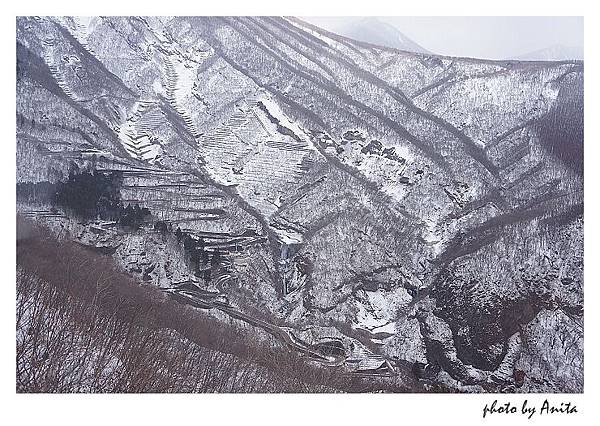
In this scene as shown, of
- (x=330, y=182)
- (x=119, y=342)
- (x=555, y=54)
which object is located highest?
(x=555, y=54)

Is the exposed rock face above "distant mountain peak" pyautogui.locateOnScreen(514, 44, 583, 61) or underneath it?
underneath

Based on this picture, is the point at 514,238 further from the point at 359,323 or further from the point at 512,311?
the point at 359,323

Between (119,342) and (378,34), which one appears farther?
(378,34)

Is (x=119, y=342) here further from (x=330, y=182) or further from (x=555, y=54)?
(x=555, y=54)

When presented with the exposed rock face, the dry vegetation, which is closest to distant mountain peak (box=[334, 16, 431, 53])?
the exposed rock face

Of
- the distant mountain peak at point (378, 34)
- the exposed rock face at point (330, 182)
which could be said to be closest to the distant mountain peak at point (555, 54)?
the exposed rock face at point (330, 182)

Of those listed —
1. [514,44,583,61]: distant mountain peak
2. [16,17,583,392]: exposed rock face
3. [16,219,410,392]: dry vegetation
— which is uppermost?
[514,44,583,61]: distant mountain peak

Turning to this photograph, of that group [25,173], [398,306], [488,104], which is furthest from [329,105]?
[25,173]

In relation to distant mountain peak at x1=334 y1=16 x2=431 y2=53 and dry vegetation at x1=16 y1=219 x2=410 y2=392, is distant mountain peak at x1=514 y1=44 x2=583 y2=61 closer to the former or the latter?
distant mountain peak at x1=334 y1=16 x2=431 y2=53

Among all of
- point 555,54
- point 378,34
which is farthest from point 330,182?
point 555,54

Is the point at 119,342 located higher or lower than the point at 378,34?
lower
